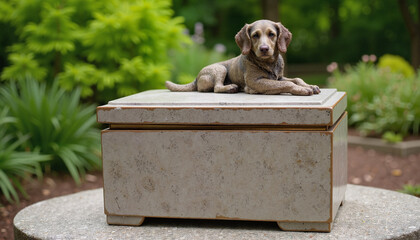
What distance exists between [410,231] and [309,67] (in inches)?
740

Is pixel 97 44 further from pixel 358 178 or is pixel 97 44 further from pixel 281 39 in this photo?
pixel 281 39

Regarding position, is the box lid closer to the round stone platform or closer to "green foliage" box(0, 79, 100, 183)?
the round stone platform

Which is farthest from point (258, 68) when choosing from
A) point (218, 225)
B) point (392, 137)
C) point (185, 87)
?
point (392, 137)

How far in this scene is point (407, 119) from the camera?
23.9 ft

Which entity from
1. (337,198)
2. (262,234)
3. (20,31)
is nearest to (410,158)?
(337,198)

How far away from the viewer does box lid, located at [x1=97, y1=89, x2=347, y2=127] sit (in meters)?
2.80

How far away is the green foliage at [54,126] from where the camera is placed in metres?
5.84

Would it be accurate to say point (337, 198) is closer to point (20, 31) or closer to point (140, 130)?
point (140, 130)

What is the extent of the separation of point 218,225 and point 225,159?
1.55ft

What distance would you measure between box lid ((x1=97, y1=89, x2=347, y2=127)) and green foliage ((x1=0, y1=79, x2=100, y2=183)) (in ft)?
9.38

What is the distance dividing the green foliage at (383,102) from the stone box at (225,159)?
4672 millimetres

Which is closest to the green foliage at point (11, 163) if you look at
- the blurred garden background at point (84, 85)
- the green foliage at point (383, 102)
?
the blurred garden background at point (84, 85)

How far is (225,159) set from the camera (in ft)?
9.71

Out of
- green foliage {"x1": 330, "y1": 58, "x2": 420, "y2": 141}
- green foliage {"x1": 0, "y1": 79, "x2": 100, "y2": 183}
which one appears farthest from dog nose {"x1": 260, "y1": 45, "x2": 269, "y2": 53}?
green foliage {"x1": 330, "y1": 58, "x2": 420, "y2": 141}
